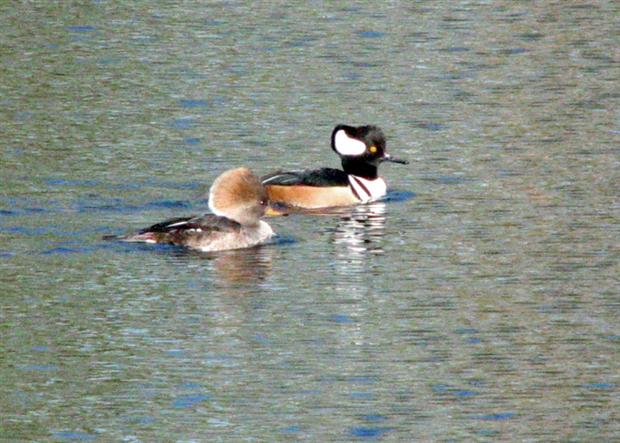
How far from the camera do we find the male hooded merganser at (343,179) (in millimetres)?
17734

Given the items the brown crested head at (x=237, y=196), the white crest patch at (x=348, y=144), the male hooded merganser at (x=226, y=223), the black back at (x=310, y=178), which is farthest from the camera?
the white crest patch at (x=348, y=144)

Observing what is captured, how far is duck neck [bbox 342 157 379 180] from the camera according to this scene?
61.0 ft

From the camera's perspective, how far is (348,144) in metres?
18.8

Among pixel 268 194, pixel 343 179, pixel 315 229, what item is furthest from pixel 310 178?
pixel 315 229

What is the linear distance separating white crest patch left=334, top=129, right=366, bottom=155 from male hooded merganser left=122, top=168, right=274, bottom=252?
114 inches

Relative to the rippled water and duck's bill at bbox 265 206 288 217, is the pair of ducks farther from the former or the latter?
the rippled water

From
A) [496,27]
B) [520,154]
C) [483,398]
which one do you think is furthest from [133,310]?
[496,27]

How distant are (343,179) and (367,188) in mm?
299

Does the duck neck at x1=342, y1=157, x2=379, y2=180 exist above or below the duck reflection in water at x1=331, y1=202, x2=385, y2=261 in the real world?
above

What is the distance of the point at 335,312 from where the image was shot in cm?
1272

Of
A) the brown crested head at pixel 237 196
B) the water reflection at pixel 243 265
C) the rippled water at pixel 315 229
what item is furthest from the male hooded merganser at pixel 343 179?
the water reflection at pixel 243 265

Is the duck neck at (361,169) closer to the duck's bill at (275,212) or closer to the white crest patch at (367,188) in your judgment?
the white crest patch at (367,188)

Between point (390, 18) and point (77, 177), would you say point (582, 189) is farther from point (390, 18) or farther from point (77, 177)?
point (390, 18)

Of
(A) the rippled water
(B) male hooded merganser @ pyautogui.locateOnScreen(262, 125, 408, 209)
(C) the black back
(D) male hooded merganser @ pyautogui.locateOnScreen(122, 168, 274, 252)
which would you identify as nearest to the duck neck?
(B) male hooded merganser @ pyautogui.locateOnScreen(262, 125, 408, 209)
